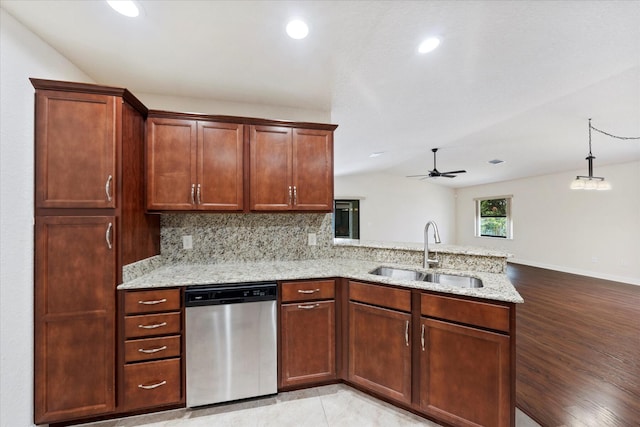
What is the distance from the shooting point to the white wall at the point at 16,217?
4.64 feet

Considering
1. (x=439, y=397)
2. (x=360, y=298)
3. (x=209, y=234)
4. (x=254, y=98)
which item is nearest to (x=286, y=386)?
(x=360, y=298)

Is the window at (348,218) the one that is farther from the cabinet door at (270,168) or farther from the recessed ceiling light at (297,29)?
the recessed ceiling light at (297,29)

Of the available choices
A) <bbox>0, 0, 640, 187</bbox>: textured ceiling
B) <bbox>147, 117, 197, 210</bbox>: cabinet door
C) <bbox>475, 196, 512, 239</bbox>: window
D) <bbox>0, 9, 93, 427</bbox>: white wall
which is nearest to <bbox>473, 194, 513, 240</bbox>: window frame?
<bbox>475, 196, 512, 239</bbox>: window

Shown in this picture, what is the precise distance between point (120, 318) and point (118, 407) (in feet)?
1.96

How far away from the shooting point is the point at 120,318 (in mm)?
1724

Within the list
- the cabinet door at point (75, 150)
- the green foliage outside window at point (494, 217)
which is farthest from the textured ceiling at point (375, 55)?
the green foliage outside window at point (494, 217)

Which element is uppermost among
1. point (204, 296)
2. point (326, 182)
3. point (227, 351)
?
point (326, 182)

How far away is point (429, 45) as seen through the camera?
5.77ft

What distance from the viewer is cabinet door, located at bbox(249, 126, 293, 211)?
2285mm

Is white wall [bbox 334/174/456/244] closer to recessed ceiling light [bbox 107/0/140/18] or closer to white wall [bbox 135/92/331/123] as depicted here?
white wall [bbox 135/92/331/123]

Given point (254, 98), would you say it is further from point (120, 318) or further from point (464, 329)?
point (464, 329)

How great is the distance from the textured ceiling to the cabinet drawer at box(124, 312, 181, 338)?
1.86m

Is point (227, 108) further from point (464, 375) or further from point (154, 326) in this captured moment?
point (464, 375)

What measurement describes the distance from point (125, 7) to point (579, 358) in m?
4.54
